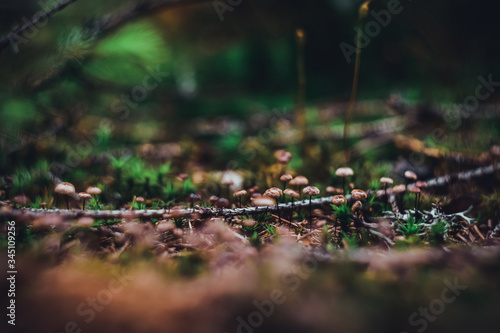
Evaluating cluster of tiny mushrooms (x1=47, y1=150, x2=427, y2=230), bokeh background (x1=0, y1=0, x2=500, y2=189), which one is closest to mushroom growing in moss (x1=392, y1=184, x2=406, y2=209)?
cluster of tiny mushrooms (x1=47, y1=150, x2=427, y2=230)

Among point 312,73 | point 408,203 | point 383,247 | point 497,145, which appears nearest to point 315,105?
point 312,73

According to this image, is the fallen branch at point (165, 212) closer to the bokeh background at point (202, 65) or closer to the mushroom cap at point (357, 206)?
the mushroom cap at point (357, 206)

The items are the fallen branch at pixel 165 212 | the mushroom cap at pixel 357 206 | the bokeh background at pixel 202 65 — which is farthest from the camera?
the bokeh background at pixel 202 65

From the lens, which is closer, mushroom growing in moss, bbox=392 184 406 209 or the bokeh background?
mushroom growing in moss, bbox=392 184 406 209

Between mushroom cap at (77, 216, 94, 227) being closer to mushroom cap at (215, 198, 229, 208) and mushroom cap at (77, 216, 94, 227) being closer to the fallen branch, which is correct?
the fallen branch

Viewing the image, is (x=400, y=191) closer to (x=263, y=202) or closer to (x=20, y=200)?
(x=263, y=202)

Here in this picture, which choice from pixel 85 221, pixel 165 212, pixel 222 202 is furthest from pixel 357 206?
pixel 85 221

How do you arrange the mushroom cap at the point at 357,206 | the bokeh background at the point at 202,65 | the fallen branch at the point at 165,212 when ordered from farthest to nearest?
the bokeh background at the point at 202,65
the mushroom cap at the point at 357,206
the fallen branch at the point at 165,212

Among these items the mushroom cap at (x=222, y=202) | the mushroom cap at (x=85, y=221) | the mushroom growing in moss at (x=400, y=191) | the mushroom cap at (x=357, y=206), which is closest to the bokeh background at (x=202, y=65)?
the mushroom cap at (x=222, y=202)

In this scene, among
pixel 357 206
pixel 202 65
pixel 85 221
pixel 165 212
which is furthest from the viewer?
pixel 202 65

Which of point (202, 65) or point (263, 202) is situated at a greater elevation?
point (202, 65)

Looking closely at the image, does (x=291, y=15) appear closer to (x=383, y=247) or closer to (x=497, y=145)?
(x=497, y=145)
